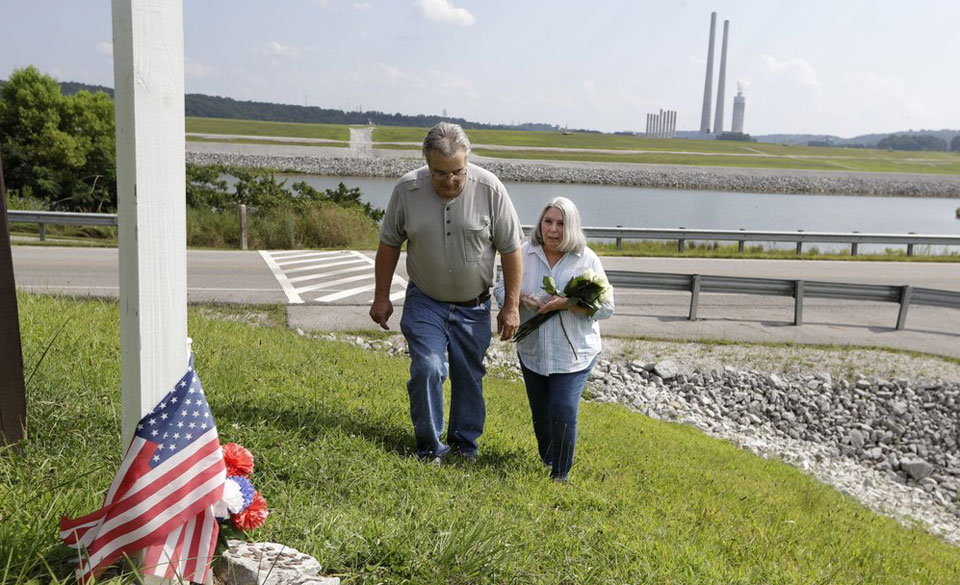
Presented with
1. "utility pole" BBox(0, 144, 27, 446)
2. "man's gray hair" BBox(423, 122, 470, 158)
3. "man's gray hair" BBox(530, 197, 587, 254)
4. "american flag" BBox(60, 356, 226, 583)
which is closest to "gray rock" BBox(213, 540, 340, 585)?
"american flag" BBox(60, 356, 226, 583)

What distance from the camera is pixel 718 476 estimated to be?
21.8 feet

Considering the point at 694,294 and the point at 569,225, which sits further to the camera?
the point at 694,294

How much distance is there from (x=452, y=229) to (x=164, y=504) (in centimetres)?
258

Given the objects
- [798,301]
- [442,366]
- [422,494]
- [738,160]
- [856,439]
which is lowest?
[856,439]

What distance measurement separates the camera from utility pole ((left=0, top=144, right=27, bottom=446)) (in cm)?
372

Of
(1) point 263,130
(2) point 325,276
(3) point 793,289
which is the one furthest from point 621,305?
(1) point 263,130

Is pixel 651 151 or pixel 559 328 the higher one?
pixel 651 151

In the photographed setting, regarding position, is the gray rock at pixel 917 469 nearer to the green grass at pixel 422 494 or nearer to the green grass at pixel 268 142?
Result: the green grass at pixel 422 494

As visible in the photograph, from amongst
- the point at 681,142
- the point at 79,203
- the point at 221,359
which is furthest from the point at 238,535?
the point at 681,142

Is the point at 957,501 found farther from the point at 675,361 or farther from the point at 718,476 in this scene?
the point at 718,476

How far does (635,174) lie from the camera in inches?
3327

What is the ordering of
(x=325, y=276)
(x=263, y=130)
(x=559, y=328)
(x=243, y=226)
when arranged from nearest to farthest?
(x=559, y=328), (x=325, y=276), (x=243, y=226), (x=263, y=130)

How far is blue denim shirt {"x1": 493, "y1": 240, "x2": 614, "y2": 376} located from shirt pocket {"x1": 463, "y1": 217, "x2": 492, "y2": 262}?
1.23ft

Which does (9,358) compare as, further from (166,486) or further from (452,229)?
(452,229)
